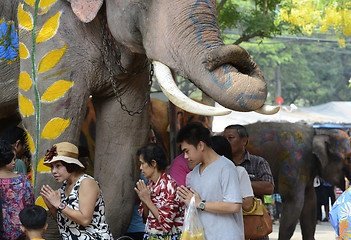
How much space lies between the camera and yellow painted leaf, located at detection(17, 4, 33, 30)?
211 inches

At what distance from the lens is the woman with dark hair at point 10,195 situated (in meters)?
4.44

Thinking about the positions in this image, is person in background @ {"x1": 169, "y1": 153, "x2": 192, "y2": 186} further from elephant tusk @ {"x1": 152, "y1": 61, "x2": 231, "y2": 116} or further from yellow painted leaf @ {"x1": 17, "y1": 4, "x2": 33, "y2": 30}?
yellow painted leaf @ {"x1": 17, "y1": 4, "x2": 33, "y2": 30}

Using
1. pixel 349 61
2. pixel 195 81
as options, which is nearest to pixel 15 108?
pixel 195 81

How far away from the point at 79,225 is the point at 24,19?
2.02 metres

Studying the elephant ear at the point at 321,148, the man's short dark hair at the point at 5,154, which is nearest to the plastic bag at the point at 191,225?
the man's short dark hair at the point at 5,154

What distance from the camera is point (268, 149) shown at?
8.73 m

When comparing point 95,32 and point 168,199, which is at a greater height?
point 95,32

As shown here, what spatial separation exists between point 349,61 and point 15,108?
33682mm

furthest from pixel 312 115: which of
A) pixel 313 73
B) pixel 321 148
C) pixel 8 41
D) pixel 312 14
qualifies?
pixel 8 41

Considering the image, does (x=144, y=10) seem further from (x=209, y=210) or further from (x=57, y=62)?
(x=209, y=210)

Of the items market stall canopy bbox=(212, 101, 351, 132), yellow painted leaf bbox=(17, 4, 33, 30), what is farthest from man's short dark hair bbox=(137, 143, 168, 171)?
market stall canopy bbox=(212, 101, 351, 132)

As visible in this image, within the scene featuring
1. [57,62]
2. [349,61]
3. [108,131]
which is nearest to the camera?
[57,62]

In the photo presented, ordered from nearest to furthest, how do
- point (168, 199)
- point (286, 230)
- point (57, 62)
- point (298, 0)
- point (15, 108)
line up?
point (168, 199), point (57, 62), point (15, 108), point (286, 230), point (298, 0)

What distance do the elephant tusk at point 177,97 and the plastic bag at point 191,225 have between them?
688 millimetres
